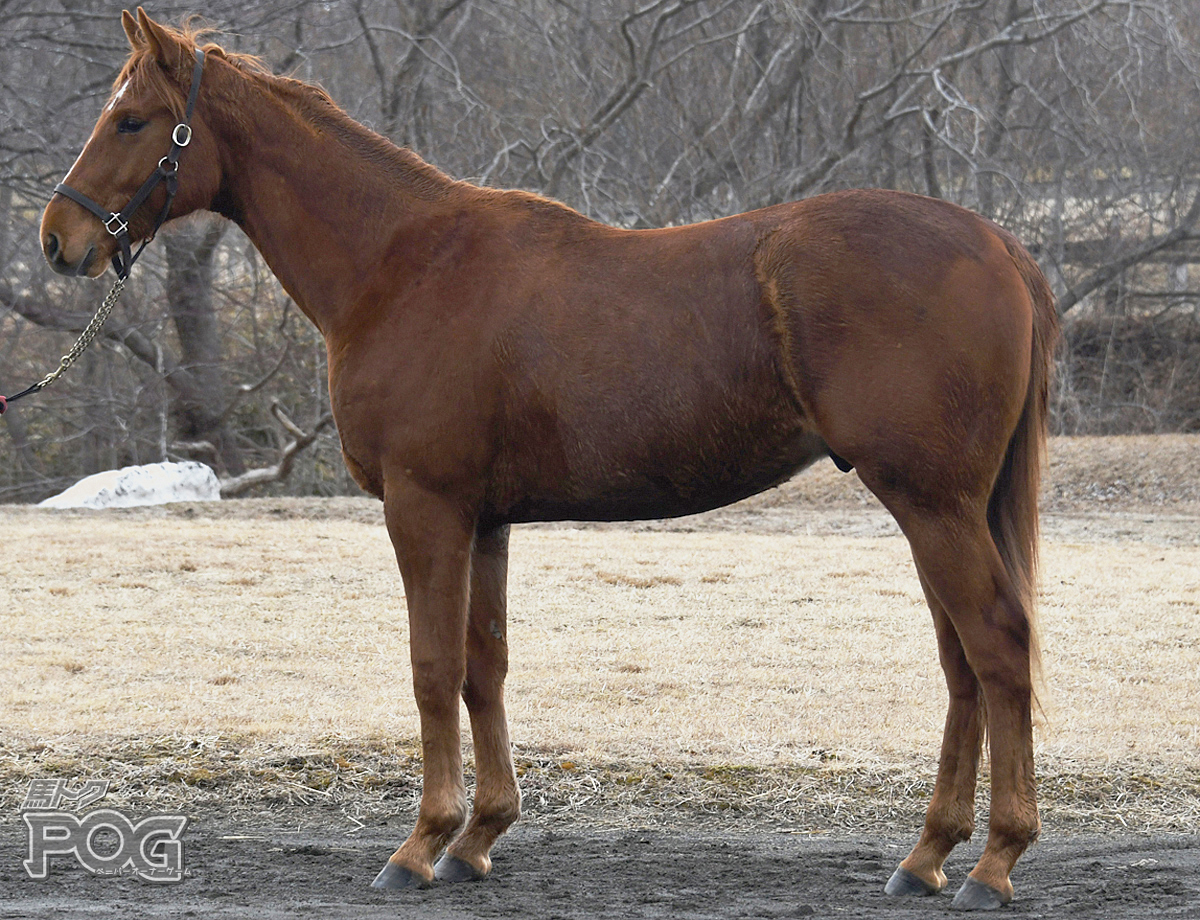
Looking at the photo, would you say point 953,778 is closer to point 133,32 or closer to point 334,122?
point 334,122

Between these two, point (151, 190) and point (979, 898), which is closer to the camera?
point (979, 898)

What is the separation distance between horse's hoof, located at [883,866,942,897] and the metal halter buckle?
9.72ft

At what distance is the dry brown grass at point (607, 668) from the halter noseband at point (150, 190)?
203 cm

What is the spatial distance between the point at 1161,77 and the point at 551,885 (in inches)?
615

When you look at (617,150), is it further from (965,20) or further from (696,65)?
(965,20)

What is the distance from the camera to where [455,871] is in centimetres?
382

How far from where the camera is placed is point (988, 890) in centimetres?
341

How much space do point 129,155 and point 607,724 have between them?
2.91 meters

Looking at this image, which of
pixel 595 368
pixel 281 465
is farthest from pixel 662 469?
pixel 281 465

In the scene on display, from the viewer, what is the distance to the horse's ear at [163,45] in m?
3.75

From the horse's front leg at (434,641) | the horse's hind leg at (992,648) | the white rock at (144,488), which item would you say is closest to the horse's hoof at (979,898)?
the horse's hind leg at (992,648)

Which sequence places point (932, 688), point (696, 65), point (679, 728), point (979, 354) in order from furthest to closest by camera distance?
point (696, 65)
point (932, 688)
point (679, 728)
point (979, 354)

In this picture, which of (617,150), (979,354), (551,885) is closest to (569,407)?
(979,354)

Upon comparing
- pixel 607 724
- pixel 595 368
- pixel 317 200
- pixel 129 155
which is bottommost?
pixel 607 724
